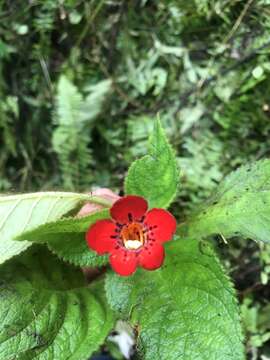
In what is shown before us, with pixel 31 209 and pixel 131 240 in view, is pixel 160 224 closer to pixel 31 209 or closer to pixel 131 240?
pixel 131 240

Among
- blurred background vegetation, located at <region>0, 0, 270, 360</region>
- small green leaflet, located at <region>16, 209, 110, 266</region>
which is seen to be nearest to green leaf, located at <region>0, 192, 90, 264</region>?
small green leaflet, located at <region>16, 209, 110, 266</region>

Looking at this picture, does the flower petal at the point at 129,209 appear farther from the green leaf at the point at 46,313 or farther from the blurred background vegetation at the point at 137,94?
the blurred background vegetation at the point at 137,94

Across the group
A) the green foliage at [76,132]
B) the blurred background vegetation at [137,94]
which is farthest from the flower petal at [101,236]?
the green foliage at [76,132]

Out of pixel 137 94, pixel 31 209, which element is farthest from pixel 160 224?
pixel 137 94

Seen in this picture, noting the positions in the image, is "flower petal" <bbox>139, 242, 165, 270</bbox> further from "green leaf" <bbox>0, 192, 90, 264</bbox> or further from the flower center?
"green leaf" <bbox>0, 192, 90, 264</bbox>

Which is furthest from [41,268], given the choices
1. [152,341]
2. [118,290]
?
[152,341]

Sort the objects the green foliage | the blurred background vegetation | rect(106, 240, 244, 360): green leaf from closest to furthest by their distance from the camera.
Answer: rect(106, 240, 244, 360): green leaf < the blurred background vegetation < the green foliage
